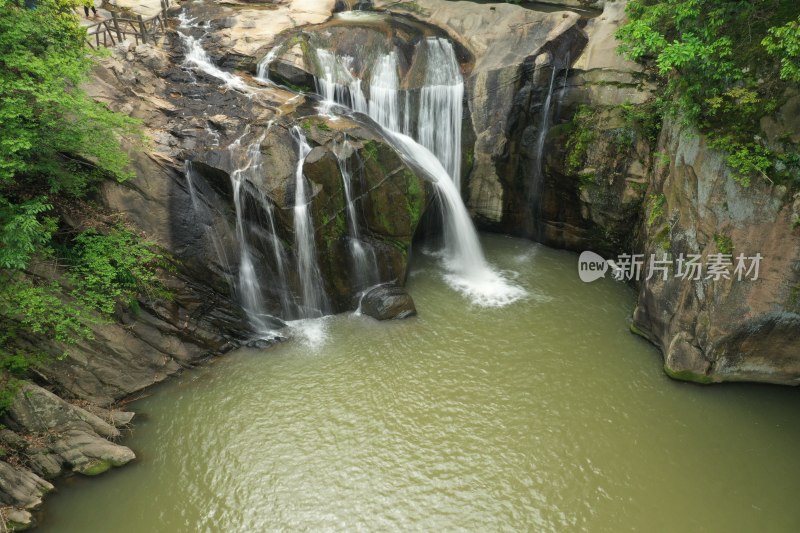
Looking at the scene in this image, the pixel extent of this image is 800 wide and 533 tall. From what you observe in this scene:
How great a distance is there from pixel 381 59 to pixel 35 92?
10.0 metres

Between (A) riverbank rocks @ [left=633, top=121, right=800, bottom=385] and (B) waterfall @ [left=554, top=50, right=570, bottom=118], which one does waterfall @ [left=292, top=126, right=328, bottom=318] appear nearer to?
(B) waterfall @ [left=554, top=50, right=570, bottom=118]

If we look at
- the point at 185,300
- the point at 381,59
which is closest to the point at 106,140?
the point at 185,300

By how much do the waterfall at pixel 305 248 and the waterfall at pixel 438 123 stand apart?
147 inches

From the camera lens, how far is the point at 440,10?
17562 millimetres

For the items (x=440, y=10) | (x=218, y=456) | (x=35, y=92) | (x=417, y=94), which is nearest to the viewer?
(x=35, y=92)

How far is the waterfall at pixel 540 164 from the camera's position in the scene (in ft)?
47.2

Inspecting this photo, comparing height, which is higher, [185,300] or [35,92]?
[35,92]

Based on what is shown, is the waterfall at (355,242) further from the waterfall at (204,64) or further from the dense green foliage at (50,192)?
the dense green foliage at (50,192)

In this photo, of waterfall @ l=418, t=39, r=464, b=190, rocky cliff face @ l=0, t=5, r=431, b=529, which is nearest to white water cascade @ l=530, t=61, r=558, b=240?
waterfall @ l=418, t=39, r=464, b=190

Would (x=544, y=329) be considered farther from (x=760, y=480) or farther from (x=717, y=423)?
(x=760, y=480)

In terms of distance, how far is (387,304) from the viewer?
41.3 feet

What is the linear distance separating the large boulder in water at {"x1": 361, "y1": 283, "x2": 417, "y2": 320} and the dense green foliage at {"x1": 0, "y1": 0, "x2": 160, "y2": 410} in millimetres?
5155

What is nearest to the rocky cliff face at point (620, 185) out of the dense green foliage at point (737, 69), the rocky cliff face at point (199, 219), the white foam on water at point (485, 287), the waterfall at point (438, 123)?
the dense green foliage at point (737, 69)

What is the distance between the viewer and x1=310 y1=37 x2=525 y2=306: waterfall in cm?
1490
